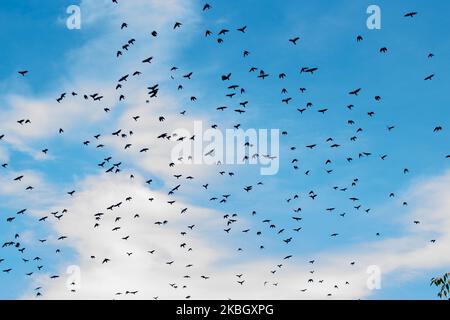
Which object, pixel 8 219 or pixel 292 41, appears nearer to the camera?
pixel 292 41

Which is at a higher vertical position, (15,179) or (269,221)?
(15,179)

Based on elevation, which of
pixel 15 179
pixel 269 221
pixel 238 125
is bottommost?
pixel 269 221
